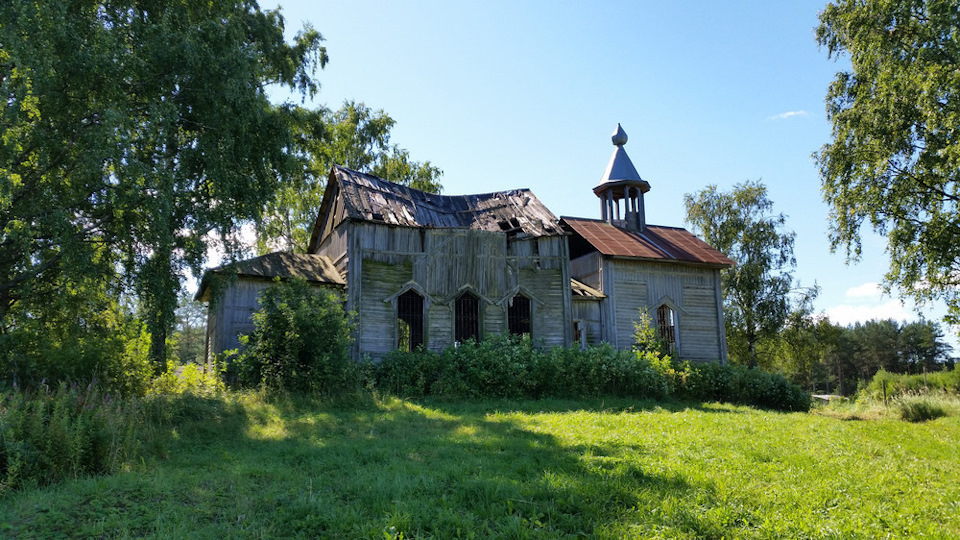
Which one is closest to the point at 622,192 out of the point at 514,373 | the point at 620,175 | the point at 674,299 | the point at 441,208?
the point at 620,175

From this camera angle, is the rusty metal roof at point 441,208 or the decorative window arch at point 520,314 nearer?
the rusty metal roof at point 441,208

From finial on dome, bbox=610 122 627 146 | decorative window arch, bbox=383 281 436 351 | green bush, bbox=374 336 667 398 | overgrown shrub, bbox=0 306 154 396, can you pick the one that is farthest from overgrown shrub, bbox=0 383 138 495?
finial on dome, bbox=610 122 627 146

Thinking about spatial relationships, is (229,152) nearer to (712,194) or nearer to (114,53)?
(114,53)

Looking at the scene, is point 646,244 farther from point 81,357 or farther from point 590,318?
point 81,357

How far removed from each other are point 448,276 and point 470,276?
0.85 metres

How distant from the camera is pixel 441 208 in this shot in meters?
24.0

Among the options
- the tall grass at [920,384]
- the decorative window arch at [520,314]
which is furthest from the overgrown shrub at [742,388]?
the tall grass at [920,384]

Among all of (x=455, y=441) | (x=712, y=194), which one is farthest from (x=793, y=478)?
(x=712, y=194)

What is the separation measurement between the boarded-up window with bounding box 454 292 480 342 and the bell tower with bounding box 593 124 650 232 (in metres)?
13.0

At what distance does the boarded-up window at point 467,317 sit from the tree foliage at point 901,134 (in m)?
14.1

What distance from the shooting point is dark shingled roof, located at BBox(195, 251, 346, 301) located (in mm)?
19109

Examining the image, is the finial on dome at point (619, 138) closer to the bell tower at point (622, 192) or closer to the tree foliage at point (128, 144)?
the bell tower at point (622, 192)

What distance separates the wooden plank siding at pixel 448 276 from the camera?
65.4 ft

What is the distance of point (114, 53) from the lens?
539 inches
